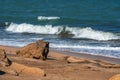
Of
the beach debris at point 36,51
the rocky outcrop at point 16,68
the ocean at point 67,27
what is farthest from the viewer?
the ocean at point 67,27

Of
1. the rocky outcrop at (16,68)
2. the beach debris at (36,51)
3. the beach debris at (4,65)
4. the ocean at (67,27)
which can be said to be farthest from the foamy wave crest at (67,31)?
the beach debris at (4,65)

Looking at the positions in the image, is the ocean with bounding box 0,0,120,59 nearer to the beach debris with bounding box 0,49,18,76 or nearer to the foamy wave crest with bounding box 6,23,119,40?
the foamy wave crest with bounding box 6,23,119,40

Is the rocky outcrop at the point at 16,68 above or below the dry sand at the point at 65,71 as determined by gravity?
above

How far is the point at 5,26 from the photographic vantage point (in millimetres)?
28984

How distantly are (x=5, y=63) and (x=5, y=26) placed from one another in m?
19.0

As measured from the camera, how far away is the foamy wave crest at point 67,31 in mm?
23922

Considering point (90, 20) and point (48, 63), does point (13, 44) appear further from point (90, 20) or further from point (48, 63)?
point (90, 20)

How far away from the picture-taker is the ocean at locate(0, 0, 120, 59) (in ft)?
65.9

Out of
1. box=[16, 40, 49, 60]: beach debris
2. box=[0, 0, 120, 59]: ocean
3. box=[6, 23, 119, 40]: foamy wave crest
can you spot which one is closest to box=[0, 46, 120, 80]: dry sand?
box=[16, 40, 49, 60]: beach debris

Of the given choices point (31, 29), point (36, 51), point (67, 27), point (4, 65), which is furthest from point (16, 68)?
point (67, 27)

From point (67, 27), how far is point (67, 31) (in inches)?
72.6

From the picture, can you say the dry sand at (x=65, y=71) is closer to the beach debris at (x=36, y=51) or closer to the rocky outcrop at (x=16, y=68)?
the rocky outcrop at (x=16, y=68)

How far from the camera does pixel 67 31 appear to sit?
2592cm

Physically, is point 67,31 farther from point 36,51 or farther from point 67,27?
point 36,51
